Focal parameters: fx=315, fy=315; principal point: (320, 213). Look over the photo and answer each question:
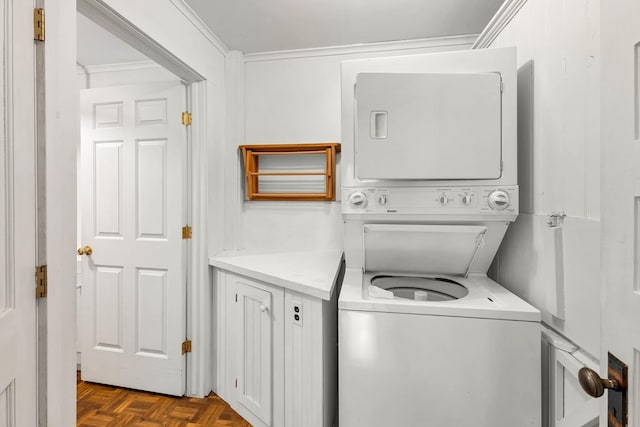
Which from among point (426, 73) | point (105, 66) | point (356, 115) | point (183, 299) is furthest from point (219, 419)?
point (105, 66)

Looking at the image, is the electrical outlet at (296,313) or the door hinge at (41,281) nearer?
the door hinge at (41,281)

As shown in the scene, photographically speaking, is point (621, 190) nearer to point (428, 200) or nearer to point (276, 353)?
point (428, 200)

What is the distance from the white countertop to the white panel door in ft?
1.44

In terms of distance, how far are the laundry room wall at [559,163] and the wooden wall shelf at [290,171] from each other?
119 cm

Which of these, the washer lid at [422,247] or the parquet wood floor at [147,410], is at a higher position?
the washer lid at [422,247]

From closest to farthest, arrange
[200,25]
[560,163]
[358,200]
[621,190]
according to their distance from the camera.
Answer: [621,190] < [560,163] < [358,200] < [200,25]

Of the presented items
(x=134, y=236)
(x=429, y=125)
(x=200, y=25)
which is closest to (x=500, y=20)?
(x=429, y=125)

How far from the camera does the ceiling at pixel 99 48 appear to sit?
2.07m

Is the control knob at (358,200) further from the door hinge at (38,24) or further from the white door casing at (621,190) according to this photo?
the door hinge at (38,24)

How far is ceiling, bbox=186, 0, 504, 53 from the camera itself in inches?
Result: 74.1

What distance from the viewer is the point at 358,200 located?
1.56 metres

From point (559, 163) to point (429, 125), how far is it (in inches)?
21.7

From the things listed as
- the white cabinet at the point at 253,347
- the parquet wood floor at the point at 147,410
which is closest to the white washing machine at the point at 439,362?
the white cabinet at the point at 253,347

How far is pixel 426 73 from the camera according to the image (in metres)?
1.49
